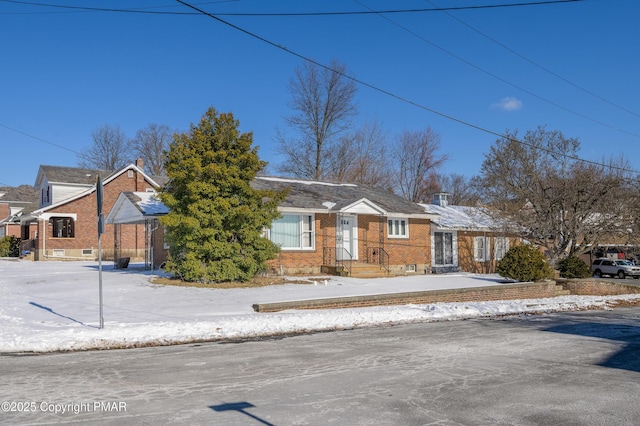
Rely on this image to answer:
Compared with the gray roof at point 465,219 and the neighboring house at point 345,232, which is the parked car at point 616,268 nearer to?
the gray roof at point 465,219

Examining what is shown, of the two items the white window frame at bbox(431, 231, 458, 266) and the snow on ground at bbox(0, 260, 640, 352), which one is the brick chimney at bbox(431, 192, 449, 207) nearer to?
the white window frame at bbox(431, 231, 458, 266)

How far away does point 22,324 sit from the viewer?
12.6m

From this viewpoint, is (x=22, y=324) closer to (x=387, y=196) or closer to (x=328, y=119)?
(x=387, y=196)

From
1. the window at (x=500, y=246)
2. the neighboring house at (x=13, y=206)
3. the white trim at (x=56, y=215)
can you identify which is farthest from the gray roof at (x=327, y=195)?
the neighboring house at (x=13, y=206)

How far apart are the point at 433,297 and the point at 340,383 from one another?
1150 centimetres

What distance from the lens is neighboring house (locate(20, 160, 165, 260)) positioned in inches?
1531

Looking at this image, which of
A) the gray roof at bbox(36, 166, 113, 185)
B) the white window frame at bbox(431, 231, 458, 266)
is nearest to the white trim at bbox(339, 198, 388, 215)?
the white window frame at bbox(431, 231, 458, 266)

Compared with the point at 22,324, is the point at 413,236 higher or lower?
higher

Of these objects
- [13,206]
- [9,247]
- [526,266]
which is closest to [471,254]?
[526,266]

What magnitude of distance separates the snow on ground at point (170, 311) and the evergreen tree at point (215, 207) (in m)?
1.37

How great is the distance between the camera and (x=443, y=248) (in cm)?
3172

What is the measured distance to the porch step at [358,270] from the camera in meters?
24.4

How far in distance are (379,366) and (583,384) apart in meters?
2.97

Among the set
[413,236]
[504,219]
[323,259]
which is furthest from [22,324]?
[504,219]
